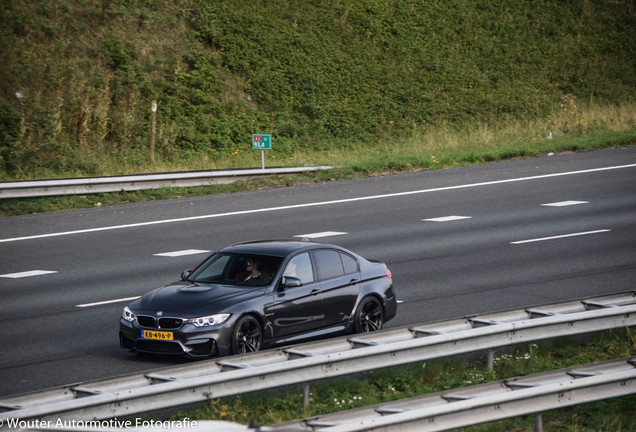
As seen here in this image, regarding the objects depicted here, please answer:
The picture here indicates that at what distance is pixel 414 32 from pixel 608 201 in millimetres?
21229

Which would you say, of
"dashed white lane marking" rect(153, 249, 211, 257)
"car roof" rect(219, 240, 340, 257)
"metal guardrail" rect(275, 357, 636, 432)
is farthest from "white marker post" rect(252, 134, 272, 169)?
"metal guardrail" rect(275, 357, 636, 432)

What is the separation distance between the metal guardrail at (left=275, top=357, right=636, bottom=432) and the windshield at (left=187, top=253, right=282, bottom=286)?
4.40 meters

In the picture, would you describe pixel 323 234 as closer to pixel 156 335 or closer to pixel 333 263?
pixel 333 263

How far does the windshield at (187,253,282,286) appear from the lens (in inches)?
452

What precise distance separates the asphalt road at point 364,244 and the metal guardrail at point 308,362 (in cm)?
234

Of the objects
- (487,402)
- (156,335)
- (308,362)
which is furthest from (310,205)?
(487,402)

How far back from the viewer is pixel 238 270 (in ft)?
38.4

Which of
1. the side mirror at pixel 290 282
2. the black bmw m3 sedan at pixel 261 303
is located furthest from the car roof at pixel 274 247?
the side mirror at pixel 290 282

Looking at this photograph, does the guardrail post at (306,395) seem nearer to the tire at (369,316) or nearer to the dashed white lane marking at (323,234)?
A: the tire at (369,316)

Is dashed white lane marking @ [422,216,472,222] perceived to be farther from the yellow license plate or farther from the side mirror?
the yellow license plate

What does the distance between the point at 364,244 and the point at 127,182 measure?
26.3 ft

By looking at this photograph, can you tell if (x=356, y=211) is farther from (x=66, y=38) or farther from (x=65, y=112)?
(x=66, y=38)

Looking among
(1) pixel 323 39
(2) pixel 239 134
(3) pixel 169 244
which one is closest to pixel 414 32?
(1) pixel 323 39

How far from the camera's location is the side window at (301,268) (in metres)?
11.7
